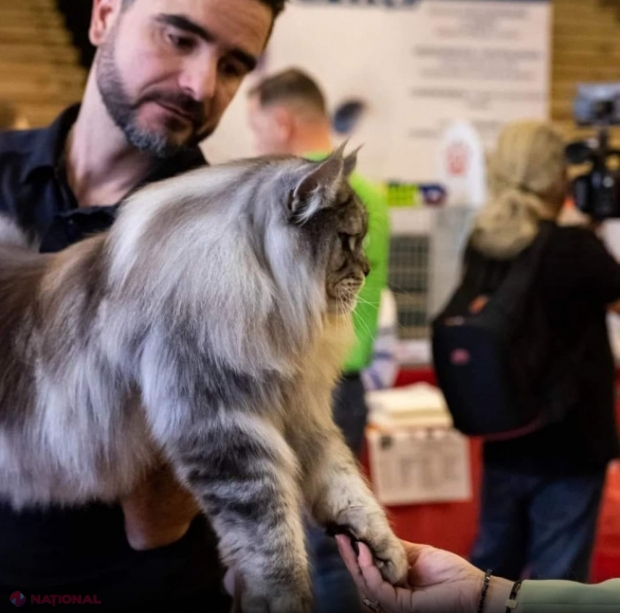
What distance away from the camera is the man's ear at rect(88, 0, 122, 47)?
2.92 ft

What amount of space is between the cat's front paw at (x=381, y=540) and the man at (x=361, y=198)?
37mm

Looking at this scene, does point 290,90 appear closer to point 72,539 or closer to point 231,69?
point 231,69

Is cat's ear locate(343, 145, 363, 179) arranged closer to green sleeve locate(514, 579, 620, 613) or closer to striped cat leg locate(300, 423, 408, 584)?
striped cat leg locate(300, 423, 408, 584)

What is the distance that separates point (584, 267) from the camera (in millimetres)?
1782

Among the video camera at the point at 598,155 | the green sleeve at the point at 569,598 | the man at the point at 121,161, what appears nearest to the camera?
the green sleeve at the point at 569,598

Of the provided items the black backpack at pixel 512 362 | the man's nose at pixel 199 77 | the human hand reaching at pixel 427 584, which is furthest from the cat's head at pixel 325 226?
the black backpack at pixel 512 362

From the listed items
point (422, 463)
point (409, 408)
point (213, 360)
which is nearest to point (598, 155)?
point (422, 463)

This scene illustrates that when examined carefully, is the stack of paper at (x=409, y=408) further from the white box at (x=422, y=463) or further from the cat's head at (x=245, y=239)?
the cat's head at (x=245, y=239)

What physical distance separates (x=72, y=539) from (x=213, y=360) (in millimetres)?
307

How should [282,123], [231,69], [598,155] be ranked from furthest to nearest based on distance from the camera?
[598,155] < [282,123] < [231,69]

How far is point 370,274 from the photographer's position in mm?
992

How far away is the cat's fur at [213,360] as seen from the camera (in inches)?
29.7

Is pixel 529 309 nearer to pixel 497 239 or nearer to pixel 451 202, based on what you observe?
pixel 497 239

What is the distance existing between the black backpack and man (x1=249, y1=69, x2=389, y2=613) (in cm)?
23
